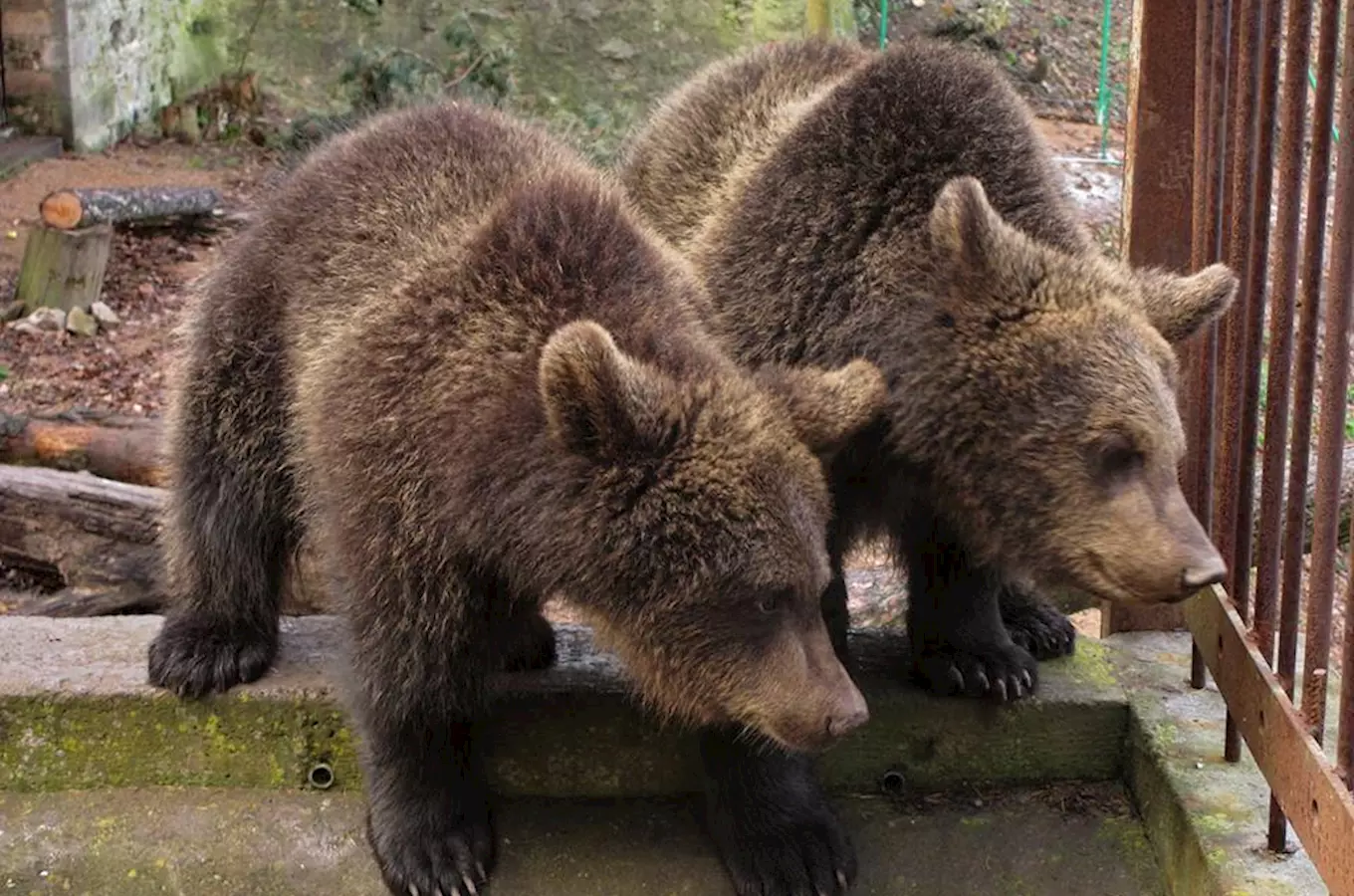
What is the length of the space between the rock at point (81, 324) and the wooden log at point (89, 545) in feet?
12.7

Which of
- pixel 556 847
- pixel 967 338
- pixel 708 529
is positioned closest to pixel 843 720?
pixel 708 529

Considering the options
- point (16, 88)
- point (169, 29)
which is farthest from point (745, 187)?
point (169, 29)

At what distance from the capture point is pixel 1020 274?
13.3 feet

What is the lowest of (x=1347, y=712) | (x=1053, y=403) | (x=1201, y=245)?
(x=1347, y=712)

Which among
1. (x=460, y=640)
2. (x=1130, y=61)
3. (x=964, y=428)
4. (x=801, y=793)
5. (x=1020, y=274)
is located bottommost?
(x=801, y=793)

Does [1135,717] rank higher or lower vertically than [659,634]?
lower

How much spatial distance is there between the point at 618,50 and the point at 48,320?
5.57m

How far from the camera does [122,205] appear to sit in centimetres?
1105

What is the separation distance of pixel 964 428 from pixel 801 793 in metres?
1.04

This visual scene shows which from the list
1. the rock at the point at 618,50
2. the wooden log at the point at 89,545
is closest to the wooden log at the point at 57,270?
the wooden log at the point at 89,545

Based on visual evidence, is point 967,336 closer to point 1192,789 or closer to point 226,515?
point 1192,789

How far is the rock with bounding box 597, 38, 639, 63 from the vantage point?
46.1ft

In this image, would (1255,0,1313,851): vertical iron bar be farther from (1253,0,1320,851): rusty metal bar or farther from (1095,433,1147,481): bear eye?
(1095,433,1147,481): bear eye

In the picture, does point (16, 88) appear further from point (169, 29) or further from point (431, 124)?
point (431, 124)
